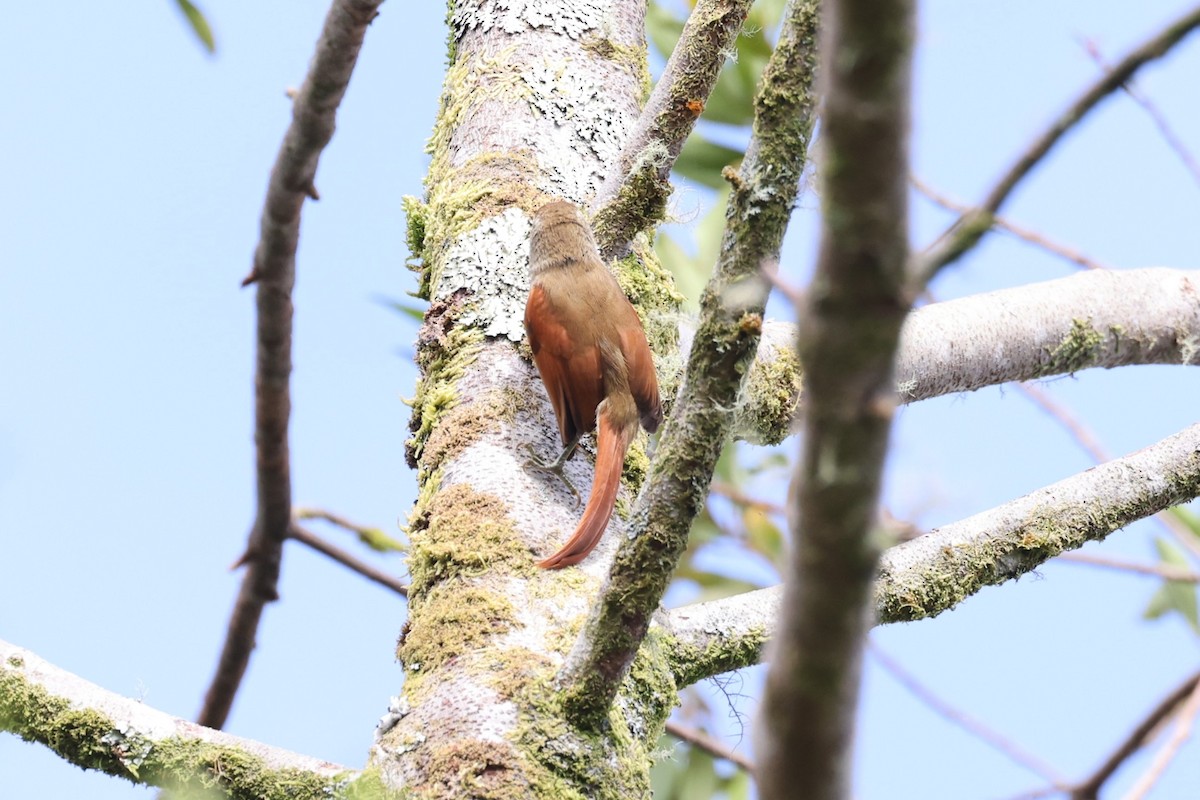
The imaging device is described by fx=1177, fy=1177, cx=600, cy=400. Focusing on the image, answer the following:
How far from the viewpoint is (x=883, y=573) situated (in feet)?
7.15

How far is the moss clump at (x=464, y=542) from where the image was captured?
2021 mm

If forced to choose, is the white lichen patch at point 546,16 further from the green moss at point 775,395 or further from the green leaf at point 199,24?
the green moss at point 775,395

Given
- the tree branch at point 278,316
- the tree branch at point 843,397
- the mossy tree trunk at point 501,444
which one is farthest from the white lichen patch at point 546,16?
the tree branch at point 843,397

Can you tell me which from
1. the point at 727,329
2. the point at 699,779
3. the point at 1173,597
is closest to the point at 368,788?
the point at 727,329

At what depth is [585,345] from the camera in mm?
2531

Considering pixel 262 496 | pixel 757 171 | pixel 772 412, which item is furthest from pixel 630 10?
pixel 757 171

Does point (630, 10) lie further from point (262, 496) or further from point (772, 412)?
point (262, 496)

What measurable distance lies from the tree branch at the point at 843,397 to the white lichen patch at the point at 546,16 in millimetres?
2525

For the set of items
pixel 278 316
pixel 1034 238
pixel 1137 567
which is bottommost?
pixel 278 316

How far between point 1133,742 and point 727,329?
0.63 metres

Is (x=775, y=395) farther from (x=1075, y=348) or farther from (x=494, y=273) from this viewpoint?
(x=1075, y=348)

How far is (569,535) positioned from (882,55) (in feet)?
5.14

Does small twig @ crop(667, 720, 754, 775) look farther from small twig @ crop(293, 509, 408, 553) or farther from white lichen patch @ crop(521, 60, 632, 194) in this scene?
white lichen patch @ crop(521, 60, 632, 194)

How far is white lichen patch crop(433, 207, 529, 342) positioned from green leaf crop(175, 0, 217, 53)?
0.80 metres
